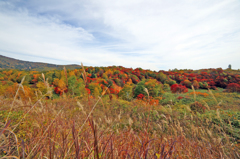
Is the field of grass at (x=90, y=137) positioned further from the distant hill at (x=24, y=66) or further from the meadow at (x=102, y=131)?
the distant hill at (x=24, y=66)

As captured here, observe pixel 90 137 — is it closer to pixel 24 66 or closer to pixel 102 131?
pixel 102 131

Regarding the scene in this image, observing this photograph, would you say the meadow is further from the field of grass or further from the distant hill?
the distant hill

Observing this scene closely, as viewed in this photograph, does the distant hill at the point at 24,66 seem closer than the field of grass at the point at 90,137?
No

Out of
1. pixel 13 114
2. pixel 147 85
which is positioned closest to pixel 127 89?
pixel 147 85

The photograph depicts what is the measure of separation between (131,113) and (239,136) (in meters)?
6.91

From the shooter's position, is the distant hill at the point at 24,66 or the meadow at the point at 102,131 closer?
the meadow at the point at 102,131

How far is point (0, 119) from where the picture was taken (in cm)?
329

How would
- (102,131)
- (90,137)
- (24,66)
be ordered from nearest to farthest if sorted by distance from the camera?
(102,131)
(90,137)
(24,66)

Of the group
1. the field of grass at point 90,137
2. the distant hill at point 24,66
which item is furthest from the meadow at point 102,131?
the distant hill at point 24,66

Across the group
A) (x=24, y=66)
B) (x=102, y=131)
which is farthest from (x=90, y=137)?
(x=24, y=66)

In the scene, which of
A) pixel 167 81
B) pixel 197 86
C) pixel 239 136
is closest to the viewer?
pixel 239 136

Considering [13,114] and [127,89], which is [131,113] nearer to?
[13,114]

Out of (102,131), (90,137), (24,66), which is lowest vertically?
(24,66)

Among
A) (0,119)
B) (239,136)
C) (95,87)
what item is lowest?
(95,87)
